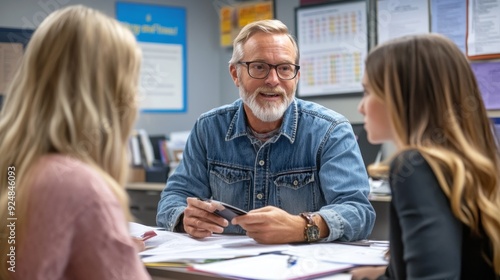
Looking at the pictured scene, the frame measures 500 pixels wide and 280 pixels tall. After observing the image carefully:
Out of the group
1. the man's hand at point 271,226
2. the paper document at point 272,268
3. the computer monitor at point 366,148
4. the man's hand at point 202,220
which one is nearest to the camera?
the paper document at point 272,268

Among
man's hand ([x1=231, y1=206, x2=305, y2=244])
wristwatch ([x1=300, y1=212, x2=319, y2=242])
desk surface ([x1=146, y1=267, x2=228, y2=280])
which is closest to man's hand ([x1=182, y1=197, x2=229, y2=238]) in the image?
man's hand ([x1=231, y1=206, x2=305, y2=244])

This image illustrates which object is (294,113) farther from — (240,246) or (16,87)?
(16,87)

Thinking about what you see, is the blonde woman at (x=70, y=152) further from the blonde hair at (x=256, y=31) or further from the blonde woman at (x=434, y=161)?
the blonde hair at (x=256, y=31)

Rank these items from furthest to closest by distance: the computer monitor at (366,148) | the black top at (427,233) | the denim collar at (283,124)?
the computer monitor at (366,148)
the denim collar at (283,124)
the black top at (427,233)

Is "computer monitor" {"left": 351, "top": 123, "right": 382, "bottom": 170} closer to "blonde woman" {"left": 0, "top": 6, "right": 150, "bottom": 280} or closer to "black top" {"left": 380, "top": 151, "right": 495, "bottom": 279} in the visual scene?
"black top" {"left": 380, "top": 151, "right": 495, "bottom": 279}

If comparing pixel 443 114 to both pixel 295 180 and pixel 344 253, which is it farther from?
pixel 295 180

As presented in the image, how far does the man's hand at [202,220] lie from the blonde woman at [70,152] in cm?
67

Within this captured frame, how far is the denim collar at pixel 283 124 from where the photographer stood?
80.0 inches

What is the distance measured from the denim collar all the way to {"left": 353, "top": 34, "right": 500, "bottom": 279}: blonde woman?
75 centimetres

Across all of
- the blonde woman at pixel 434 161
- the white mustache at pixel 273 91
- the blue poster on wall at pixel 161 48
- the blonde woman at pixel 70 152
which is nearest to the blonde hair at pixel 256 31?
the white mustache at pixel 273 91

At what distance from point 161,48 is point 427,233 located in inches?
153

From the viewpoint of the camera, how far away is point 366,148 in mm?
3498

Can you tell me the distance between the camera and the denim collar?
80.0 inches

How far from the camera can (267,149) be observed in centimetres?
202
